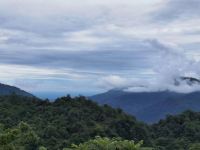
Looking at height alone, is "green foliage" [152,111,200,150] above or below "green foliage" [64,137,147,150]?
below

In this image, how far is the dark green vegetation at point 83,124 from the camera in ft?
197

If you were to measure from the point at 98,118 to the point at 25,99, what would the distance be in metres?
15.3

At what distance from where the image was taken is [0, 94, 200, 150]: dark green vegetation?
6012 centimetres

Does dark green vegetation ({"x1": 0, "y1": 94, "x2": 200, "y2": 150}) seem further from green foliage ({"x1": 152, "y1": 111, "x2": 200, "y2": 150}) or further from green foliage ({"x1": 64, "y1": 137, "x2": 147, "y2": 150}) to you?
green foliage ({"x1": 64, "y1": 137, "x2": 147, "y2": 150})

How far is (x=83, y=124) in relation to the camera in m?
64.9

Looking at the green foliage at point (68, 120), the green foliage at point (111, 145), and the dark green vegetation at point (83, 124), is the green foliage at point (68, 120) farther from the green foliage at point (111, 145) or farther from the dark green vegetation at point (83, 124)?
the green foliage at point (111, 145)

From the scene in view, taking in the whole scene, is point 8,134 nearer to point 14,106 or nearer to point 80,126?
point 80,126

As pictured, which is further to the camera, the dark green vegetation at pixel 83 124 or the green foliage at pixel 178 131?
the green foliage at pixel 178 131

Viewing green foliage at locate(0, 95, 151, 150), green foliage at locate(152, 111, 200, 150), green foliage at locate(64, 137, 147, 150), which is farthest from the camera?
green foliage at locate(152, 111, 200, 150)

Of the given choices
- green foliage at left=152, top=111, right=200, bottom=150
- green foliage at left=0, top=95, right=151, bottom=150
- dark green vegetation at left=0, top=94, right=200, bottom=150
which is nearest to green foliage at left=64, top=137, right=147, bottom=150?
dark green vegetation at left=0, top=94, right=200, bottom=150

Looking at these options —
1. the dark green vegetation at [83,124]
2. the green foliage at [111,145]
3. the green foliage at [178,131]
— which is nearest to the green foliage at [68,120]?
the dark green vegetation at [83,124]

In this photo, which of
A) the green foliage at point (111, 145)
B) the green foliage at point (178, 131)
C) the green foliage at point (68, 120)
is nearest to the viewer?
the green foliage at point (111, 145)

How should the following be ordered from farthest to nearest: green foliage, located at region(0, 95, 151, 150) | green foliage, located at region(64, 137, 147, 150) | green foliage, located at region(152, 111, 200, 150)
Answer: green foliage, located at region(152, 111, 200, 150) → green foliage, located at region(0, 95, 151, 150) → green foliage, located at region(64, 137, 147, 150)

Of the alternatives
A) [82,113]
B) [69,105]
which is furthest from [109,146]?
[69,105]
